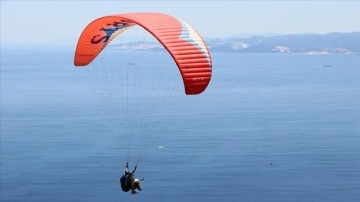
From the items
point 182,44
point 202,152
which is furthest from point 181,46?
point 202,152

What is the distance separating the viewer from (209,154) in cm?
7562

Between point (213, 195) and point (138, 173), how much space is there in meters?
12.2

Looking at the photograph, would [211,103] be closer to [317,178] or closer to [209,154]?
[209,154]

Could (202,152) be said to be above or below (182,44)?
below

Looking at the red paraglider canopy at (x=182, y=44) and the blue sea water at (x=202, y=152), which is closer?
the red paraglider canopy at (x=182, y=44)

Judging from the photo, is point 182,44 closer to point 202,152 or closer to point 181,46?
point 181,46

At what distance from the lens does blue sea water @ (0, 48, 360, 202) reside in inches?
2480

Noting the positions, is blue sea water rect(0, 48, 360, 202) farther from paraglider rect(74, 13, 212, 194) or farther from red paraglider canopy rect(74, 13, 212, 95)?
red paraglider canopy rect(74, 13, 212, 95)

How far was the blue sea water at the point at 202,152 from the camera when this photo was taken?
6300 centimetres

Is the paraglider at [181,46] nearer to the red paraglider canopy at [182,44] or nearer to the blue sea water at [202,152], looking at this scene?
the red paraglider canopy at [182,44]

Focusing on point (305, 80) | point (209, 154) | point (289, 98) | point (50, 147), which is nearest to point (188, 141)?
point (209, 154)

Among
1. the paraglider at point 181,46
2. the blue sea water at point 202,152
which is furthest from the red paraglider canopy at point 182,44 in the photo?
the blue sea water at point 202,152

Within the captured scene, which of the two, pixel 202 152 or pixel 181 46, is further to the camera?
pixel 202 152

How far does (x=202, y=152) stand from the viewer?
251 ft
